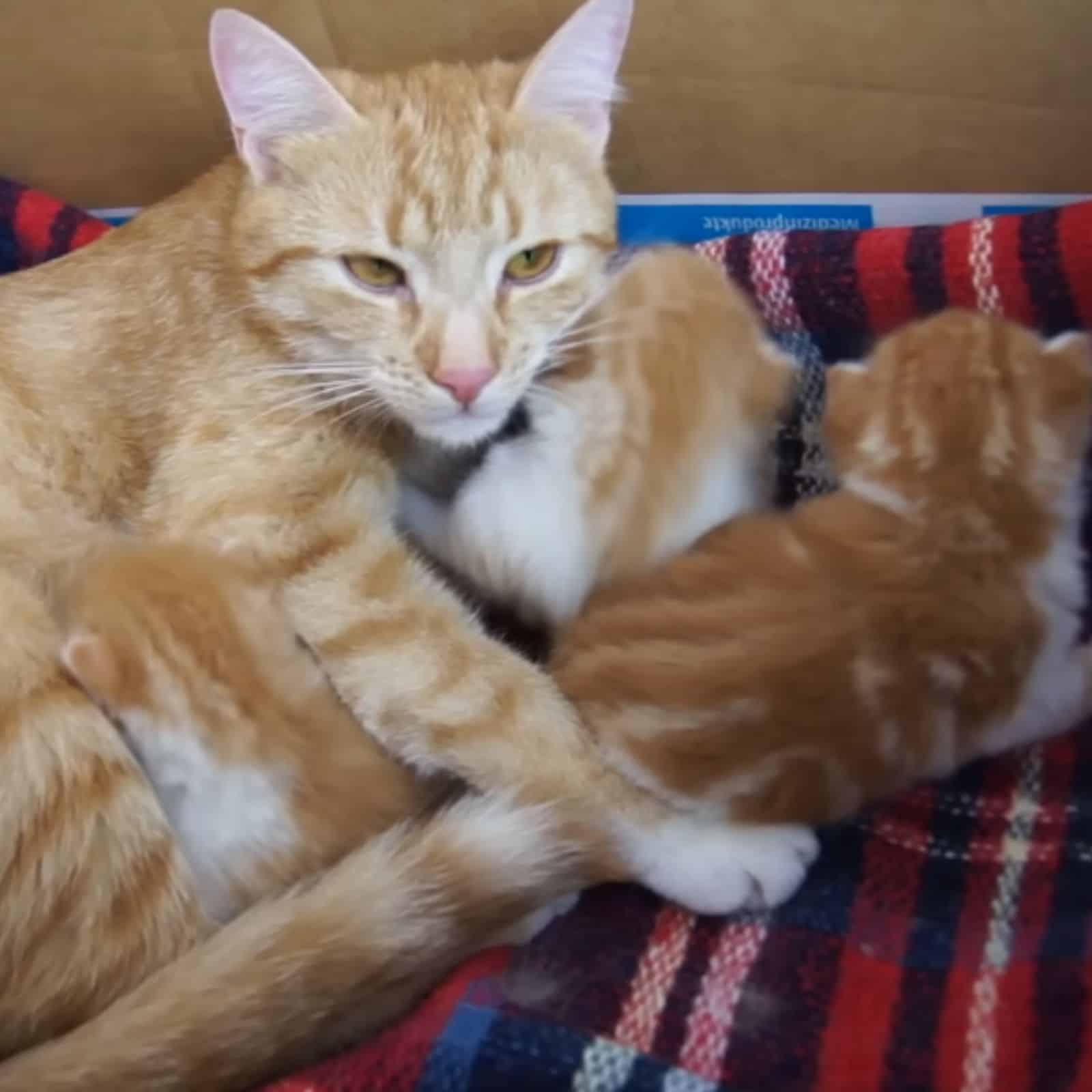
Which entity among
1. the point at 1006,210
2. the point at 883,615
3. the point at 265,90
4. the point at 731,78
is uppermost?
the point at 265,90

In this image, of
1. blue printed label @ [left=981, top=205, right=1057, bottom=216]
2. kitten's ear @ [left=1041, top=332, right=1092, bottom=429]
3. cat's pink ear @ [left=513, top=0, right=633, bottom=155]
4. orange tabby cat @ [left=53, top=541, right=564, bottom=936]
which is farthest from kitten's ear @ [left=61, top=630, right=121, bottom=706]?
blue printed label @ [left=981, top=205, right=1057, bottom=216]

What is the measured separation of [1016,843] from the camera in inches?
43.2

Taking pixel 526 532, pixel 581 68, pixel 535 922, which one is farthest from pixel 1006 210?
pixel 535 922

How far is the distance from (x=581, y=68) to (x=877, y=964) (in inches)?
31.5

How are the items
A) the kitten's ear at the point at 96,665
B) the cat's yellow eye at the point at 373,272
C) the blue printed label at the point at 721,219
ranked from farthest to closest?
the blue printed label at the point at 721,219 → the cat's yellow eye at the point at 373,272 → the kitten's ear at the point at 96,665

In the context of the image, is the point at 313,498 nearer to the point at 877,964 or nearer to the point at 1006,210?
the point at 877,964

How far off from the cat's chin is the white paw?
1.32 feet

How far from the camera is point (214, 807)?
1085 mm

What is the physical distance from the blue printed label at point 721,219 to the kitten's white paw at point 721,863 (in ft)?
2.09

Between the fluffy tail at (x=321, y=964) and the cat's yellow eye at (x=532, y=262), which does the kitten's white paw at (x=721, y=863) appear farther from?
the cat's yellow eye at (x=532, y=262)

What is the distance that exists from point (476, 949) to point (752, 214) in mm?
849

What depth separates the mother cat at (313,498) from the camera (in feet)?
3.23

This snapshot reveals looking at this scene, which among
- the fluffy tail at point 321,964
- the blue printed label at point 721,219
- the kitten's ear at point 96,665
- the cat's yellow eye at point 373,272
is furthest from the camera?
the blue printed label at point 721,219

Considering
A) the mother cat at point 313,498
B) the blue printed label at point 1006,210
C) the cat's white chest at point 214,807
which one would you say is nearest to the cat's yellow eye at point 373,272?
the mother cat at point 313,498
